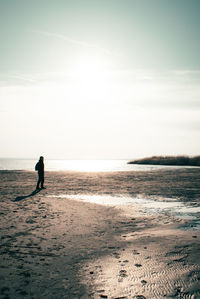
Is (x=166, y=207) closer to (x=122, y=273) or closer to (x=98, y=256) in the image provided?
(x=98, y=256)

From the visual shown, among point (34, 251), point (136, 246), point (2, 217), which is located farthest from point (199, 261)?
point (2, 217)

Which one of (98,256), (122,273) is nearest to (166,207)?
(98,256)

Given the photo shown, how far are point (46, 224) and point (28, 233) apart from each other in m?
1.12

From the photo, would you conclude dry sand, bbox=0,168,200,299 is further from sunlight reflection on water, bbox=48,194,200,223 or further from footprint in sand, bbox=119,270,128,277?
sunlight reflection on water, bbox=48,194,200,223

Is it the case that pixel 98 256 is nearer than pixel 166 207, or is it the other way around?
pixel 98 256

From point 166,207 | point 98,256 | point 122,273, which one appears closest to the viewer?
point 122,273

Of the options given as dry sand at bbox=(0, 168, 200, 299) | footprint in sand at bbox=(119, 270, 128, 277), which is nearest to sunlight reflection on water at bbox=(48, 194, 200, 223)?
dry sand at bbox=(0, 168, 200, 299)

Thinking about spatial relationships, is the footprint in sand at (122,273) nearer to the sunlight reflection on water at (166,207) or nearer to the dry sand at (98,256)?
the dry sand at (98,256)

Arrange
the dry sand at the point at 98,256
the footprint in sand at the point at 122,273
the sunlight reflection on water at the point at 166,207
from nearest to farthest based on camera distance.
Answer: the dry sand at the point at 98,256, the footprint in sand at the point at 122,273, the sunlight reflection on water at the point at 166,207

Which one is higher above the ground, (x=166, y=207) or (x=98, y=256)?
(x=98, y=256)

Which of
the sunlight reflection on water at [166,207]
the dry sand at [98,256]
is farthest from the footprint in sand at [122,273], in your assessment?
the sunlight reflection on water at [166,207]

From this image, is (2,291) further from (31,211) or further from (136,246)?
(31,211)

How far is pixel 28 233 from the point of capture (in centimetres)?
732

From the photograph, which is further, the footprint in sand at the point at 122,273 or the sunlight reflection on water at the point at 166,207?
the sunlight reflection on water at the point at 166,207
